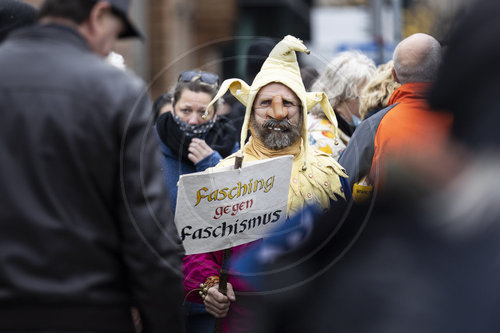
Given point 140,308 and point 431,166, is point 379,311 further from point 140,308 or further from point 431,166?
point 140,308

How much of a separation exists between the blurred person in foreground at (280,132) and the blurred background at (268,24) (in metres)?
2.67

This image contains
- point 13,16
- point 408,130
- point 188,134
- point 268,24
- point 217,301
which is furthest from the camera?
point 268,24

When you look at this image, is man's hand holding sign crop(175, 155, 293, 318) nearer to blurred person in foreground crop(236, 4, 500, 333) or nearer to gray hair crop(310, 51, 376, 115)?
blurred person in foreground crop(236, 4, 500, 333)

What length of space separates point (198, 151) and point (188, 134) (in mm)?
184

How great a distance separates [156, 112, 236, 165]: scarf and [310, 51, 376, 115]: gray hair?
23.4 inches

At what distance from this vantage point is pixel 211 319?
4.05 m

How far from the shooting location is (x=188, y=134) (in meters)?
4.34

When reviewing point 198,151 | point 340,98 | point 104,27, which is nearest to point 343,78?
point 340,98

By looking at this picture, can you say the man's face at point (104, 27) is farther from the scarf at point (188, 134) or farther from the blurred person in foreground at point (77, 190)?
the scarf at point (188, 134)

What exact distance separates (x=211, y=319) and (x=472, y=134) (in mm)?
2455

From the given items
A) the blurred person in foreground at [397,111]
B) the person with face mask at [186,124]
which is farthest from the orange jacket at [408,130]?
the person with face mask at [186,124]

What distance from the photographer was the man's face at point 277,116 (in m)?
3.68

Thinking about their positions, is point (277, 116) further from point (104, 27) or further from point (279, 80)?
point (104, 27)

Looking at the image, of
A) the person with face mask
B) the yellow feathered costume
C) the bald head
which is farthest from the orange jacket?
the person with face mask
